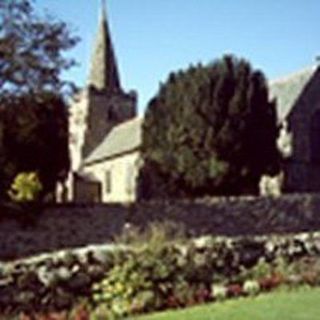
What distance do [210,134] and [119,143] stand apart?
62.4 ft

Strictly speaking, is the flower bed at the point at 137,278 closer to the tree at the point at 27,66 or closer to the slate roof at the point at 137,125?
the tree at the point at 27,66

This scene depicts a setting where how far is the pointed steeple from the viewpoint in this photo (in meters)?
81.1

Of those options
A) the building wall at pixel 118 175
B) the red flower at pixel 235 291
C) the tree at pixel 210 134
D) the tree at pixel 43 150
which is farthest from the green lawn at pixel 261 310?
the building wall at pixel 118 175

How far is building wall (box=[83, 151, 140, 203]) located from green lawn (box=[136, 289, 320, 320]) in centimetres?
3844

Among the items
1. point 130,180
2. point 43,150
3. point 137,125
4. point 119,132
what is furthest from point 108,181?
point 43,150

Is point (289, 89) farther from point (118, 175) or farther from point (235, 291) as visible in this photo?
point (235, 291)

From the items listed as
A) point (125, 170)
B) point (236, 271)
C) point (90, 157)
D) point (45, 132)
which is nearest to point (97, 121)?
point (90, 157)

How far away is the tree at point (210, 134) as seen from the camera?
48.8 m

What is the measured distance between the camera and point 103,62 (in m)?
81.1

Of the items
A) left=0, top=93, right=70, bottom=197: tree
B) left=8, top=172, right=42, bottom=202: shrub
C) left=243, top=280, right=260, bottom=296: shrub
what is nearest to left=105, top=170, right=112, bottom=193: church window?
left=0, top=93, right=70, bottom=197: tree

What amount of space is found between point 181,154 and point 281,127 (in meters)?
8.60

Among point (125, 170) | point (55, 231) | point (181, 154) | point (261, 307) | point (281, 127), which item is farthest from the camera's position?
point (125, 170)

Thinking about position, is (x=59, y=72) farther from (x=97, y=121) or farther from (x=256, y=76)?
(x=97, y=121)

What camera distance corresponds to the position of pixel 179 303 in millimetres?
16609
